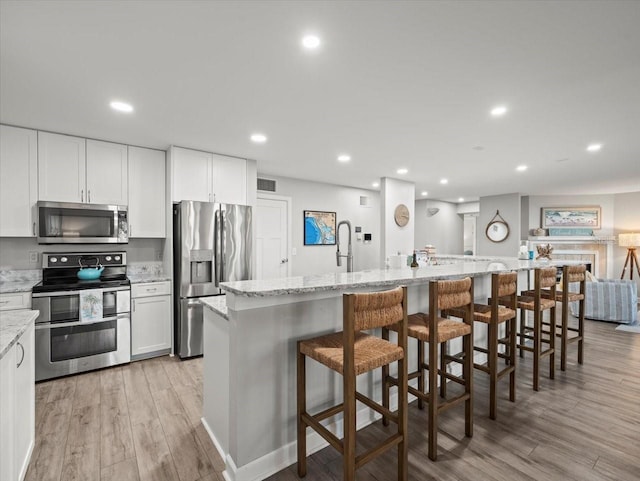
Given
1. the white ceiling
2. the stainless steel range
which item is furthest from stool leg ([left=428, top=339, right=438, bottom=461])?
the stainless steel range

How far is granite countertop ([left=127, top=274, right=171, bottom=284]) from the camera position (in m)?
3.64

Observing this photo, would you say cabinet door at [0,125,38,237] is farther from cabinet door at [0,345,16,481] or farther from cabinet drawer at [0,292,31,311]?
cabinet door at [0,345,16,481]

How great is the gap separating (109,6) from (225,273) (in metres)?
2.79

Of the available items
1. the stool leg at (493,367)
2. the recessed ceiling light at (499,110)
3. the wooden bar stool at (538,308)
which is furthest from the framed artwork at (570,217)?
the stool leg at (493,367)

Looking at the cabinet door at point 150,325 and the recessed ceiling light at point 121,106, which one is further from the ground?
the recessed ceiling light at point 121,106

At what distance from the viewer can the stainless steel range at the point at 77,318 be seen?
120 inches

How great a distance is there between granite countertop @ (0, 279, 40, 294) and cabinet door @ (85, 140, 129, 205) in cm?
101

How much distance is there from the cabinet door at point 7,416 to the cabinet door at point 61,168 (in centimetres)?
237

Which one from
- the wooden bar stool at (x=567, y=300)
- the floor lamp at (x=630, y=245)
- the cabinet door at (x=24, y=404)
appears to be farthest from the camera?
the floor lamp at (x=630, y=245)

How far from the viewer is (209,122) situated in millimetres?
3092

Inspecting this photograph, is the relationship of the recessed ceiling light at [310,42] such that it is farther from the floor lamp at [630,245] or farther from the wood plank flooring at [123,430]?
the floor lamp at [630,245]

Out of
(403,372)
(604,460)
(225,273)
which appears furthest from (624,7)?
(225,273)

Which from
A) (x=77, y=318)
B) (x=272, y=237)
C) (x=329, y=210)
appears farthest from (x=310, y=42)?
(x=329, y=210)

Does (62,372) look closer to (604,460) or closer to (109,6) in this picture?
(109,6)
